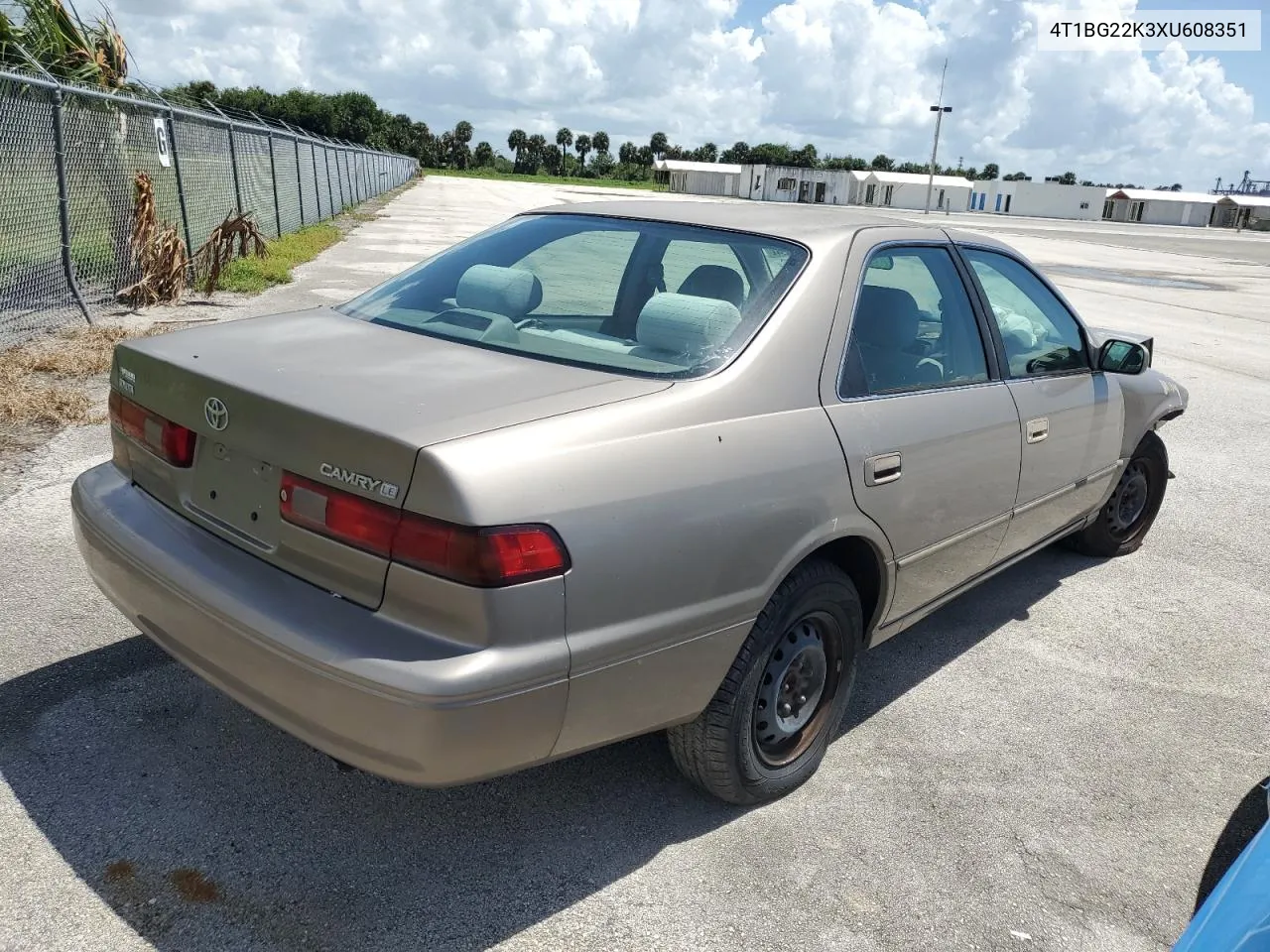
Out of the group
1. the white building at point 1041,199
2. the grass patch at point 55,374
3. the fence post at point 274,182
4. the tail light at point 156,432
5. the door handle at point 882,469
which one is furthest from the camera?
the white building at point 1041,199

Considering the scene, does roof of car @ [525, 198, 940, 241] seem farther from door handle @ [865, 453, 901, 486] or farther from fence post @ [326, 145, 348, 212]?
fence post @ [326, 145, 348, 212]

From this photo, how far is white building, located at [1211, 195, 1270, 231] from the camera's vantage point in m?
101

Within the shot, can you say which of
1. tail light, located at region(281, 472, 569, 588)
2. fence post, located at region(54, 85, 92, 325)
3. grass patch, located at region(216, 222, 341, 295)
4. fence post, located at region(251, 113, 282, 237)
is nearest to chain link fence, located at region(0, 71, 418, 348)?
fence post, located at region(54, 85, 92, 325)

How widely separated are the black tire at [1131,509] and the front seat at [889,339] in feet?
6.87

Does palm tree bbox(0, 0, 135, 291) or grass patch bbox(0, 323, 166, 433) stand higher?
palm tree bbox(0, 0, 135, 291)

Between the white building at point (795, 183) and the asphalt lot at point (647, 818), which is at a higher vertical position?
the white building at point (795, 183)

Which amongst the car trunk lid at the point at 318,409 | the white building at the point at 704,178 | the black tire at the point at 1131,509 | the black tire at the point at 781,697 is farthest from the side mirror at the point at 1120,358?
the white building at the point at 704,178

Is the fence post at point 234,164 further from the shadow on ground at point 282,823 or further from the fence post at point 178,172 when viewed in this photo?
the shadow on ground at point 282,823

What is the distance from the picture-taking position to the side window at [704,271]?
2.90m

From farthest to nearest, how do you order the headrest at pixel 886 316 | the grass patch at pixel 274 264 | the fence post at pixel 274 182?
the fence post at pixel 274 182 < the grass patch at pixel 274 264 < the headrest at pixel 886 316

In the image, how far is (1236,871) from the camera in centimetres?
205

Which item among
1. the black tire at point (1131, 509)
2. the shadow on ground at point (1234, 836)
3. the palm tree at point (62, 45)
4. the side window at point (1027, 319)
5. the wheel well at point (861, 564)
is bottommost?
the shadow on ground at point (1234, 836)

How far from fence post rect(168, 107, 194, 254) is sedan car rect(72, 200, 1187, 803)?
8.57 metres

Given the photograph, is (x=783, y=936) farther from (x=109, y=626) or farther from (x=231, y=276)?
(x=231, y=276)
